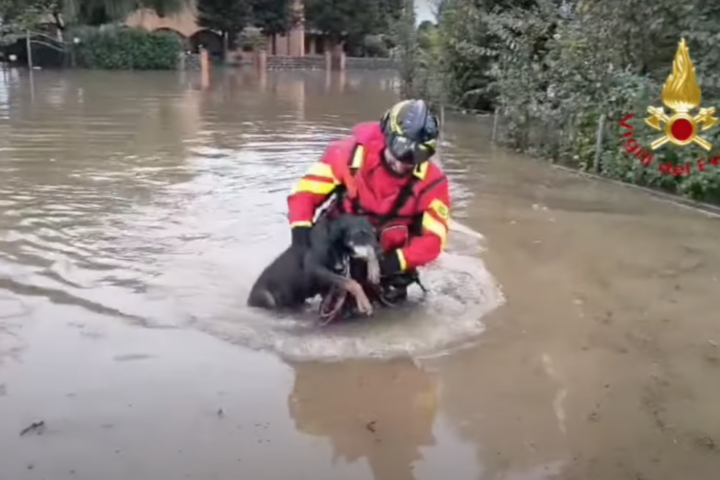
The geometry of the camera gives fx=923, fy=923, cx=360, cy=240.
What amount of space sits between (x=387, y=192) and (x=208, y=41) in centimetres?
4685

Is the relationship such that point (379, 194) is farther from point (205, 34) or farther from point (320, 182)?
point (205, 34)

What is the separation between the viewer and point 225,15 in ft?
155

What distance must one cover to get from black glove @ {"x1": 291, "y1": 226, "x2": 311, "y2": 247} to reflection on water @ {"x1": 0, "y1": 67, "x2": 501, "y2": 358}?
54 cm

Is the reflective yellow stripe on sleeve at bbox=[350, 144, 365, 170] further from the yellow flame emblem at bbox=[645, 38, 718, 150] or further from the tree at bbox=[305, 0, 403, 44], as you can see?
the tree at bbox=[305, 0, 403, 44]

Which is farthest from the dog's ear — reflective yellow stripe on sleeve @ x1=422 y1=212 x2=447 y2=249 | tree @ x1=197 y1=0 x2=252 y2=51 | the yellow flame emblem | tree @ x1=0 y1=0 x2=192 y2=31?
tree @ x1=197 y1=0 x2=252 y2=51

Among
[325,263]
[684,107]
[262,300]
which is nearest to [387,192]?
[325,263]

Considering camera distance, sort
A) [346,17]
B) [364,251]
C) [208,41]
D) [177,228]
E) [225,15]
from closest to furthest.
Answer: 1. [364,251]
2. [177,228]
3. [225,15]
4. [208,41]
5. [346,17]

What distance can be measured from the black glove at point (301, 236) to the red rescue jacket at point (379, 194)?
42 mm

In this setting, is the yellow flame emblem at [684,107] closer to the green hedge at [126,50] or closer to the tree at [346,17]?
the green hedge at [126,50]

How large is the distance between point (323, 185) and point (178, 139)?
30.8 ft

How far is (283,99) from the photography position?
990 inches

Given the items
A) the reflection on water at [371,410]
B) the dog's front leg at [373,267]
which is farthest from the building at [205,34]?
the reflection on water at [371,410]

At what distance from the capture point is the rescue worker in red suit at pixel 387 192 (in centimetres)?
554

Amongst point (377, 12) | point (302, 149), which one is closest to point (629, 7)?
point (302, 149)
